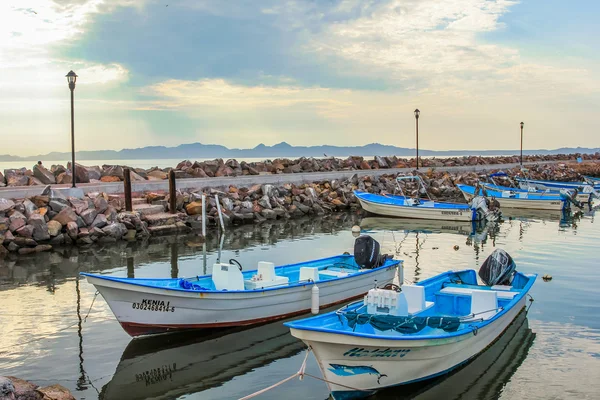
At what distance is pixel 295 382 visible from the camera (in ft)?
31.5

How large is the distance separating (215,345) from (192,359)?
84 centimetres

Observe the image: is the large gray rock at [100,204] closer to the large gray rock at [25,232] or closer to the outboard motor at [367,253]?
the large gray rock at [25,232]

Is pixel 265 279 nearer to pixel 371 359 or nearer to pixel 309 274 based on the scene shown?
pixel 309 274

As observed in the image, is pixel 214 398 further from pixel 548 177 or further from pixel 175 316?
pixel 548 177

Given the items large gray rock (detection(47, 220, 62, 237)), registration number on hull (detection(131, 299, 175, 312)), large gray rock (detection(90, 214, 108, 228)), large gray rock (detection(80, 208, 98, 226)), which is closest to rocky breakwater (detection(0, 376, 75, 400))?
registration number on hull (detection(131, 299, 175, 312))

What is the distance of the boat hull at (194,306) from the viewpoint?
10.9 meters

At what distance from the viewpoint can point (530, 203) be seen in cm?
3744

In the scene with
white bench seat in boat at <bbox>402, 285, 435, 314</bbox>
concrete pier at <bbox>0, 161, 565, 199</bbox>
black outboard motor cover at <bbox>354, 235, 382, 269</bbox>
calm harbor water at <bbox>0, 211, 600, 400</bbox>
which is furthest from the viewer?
concrete pier at <bbox>0, 161, 565, 199</bbox>

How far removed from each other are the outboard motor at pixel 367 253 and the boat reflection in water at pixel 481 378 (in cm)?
372

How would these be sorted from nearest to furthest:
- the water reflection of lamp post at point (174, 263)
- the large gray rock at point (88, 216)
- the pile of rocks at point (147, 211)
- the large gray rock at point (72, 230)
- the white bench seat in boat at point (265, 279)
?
the white bench seat in boat at point (265, 279) → the water reflection of lamp post at point (174, 263) → the pile of rocks at point (147, 211) → the large gray rock at point (72, 230) → the large gray rock at point (88, 216)

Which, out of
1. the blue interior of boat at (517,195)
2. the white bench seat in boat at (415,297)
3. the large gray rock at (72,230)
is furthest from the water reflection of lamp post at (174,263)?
the blue interior of boat at (517,195)

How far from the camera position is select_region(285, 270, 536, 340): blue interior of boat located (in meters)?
8.70

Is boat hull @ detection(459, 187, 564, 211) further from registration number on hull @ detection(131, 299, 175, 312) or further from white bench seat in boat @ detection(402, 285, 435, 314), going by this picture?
registration number on hull @ detection(131, 299, 175, 312)

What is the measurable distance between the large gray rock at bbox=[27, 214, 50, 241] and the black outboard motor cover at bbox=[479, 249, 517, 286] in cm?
1627
